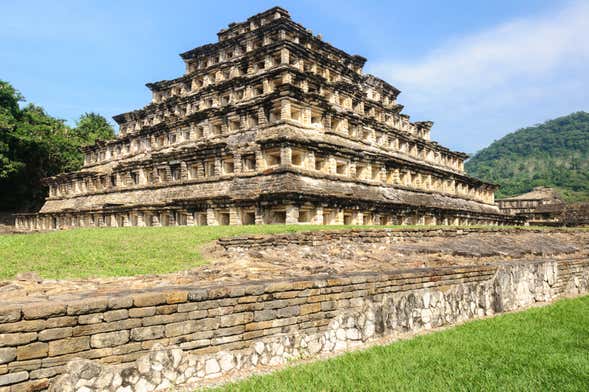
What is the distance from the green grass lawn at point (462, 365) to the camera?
501 centimetres

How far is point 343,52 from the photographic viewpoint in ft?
121

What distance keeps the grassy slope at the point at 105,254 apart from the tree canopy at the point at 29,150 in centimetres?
3186

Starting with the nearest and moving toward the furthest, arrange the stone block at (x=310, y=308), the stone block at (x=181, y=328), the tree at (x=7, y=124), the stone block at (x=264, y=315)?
the stone block at (x=181, y=328) < the stone block at (x=264, y=315) < the stone block at (x=310, y=308) < the tree at (x=7, y=124)

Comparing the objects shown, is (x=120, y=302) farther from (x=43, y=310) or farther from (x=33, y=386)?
(x=33, y=386)

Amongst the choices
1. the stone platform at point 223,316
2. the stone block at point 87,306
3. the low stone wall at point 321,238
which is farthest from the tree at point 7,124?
the stone block at point 87,306

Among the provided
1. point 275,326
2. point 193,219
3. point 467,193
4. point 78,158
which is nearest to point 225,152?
point 193,219

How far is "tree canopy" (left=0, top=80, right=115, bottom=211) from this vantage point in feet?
136

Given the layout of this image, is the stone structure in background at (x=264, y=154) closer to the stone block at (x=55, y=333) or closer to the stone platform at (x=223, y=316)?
the stone platform at (x=223, y=316)

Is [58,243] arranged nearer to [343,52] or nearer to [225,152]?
[225,152]

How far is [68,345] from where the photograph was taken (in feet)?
15.1

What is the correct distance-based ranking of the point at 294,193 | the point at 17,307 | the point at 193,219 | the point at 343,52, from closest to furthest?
the point at 17,307 → the point at 294,193 → the point at 193,219 → the point at 343,52

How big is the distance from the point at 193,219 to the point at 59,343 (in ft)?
71.1

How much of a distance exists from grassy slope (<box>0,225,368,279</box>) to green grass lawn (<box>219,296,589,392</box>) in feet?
19.6

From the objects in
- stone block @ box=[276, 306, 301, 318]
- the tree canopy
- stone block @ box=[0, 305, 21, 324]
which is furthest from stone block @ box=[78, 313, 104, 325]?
the tree canopy
